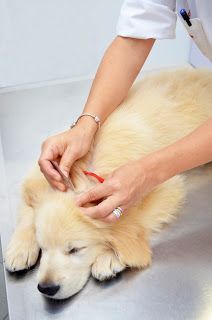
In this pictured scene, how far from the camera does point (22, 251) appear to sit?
2.87 feet

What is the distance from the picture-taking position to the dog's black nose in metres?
0.79

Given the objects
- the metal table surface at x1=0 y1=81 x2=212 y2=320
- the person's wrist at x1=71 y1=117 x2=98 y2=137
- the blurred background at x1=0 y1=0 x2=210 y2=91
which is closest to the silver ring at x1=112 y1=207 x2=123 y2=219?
the metal table surface at x1=0 y1=81 x2=212 y2=320

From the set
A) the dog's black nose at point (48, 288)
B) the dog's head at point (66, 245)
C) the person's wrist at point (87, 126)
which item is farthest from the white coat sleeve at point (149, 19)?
the dog's black nose at point (48, 288)

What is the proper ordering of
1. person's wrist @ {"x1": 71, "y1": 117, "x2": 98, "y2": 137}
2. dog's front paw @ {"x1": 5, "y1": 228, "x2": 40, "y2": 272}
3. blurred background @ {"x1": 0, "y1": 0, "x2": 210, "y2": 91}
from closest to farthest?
dog's front paw @ {"x1": 5, "y1": 228, "x2": 40, "y2": 272} → person's wrist @ {"x1": 71, "y1": 117, "x2": 98, "y2": 137} → blurred background @ {"x1": 0, "y1": 0, "x2": 210, "y2": 91}

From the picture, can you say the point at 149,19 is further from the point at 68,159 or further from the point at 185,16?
the point at 68,159

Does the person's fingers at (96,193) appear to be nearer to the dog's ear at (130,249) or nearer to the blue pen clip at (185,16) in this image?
the dog's ear at (130,249)

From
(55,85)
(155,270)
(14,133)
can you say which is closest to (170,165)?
(155,270)

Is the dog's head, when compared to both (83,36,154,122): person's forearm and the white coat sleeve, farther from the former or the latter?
the white coat sleeve

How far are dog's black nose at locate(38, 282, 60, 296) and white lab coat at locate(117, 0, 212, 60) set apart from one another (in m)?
0.62

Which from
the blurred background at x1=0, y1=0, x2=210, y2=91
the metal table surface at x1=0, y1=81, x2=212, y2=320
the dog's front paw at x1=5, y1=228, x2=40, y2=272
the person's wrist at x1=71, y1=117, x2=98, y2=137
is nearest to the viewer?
the metal table surface at x1=0, y1=81, x2=212, y2=320

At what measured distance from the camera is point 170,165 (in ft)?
2.83

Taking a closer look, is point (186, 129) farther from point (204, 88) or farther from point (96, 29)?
point (96, 29)

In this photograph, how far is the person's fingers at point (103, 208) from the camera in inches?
31.4

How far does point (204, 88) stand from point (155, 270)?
1.76ft
